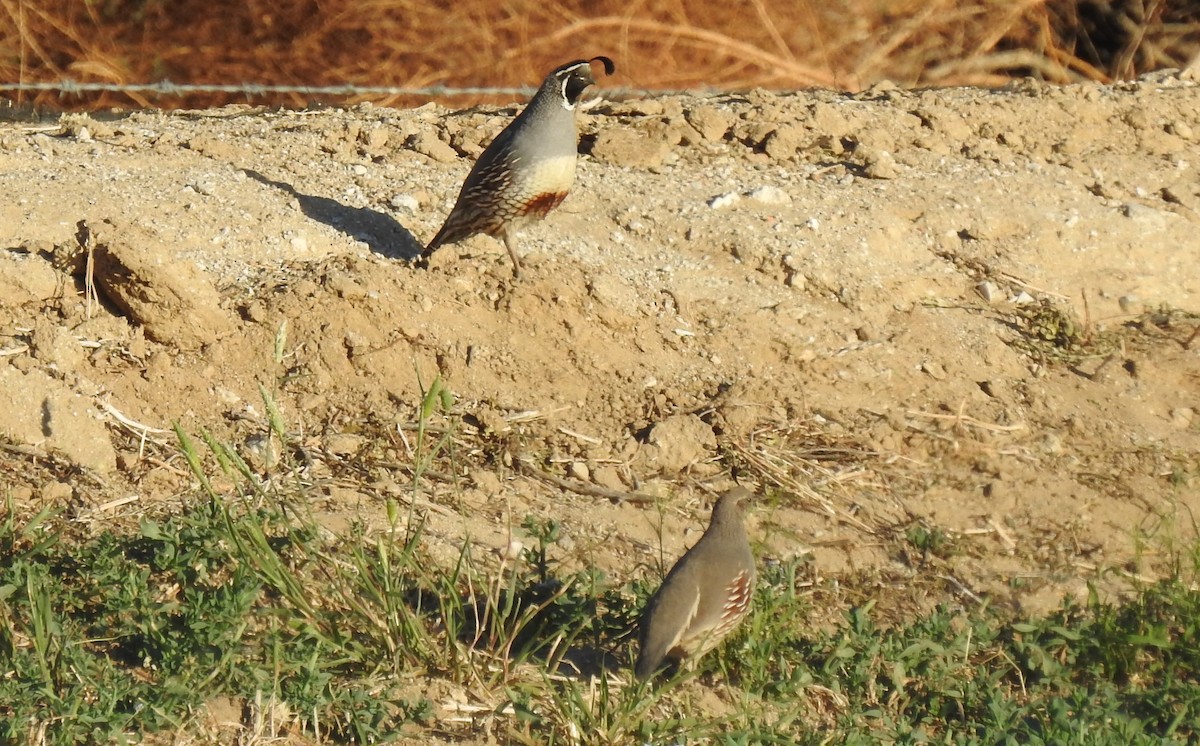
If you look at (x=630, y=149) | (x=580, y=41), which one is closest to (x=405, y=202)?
(x=630, y=149)

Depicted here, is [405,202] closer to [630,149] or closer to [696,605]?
[630,149]

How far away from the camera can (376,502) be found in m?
4.68

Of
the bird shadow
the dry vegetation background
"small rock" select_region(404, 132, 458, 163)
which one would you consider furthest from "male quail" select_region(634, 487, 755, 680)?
the dry vegetation background

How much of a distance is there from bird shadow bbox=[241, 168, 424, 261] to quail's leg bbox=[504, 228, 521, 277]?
432 millimetres

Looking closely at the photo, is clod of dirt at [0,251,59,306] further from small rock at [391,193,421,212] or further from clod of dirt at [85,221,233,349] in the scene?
small rock at [391,193,421,212]

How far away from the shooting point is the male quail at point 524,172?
561cm

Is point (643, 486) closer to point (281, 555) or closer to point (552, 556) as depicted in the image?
point (552, 556)

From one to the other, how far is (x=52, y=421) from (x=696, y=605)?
208cm

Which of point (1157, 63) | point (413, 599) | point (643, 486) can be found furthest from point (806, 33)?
point (413, 599)

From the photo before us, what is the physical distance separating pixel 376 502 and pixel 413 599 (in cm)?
43

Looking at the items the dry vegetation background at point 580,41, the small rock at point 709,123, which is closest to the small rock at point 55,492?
the small rock at point 709,123

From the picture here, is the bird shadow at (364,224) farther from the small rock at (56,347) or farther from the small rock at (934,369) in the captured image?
the small rock at (934,369)

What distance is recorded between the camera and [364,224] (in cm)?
595

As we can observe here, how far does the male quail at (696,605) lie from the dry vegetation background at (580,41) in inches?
254
